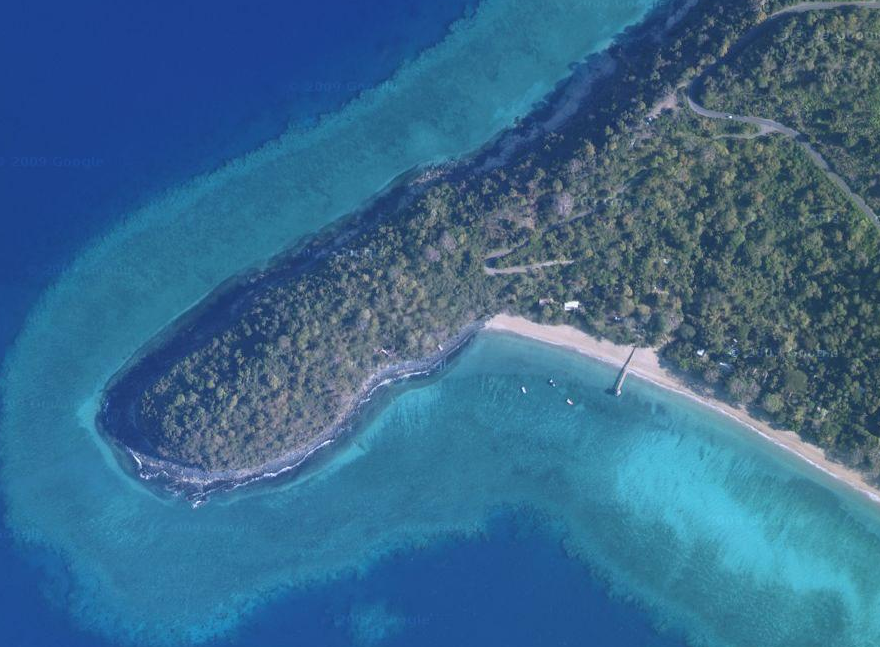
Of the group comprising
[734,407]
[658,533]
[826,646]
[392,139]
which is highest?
[392,139]

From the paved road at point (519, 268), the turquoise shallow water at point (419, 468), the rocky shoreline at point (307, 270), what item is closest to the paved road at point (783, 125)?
the rocky shoreline at point (307, 270)

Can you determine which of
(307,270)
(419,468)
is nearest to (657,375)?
(419,468)

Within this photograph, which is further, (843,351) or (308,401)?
(308,401)

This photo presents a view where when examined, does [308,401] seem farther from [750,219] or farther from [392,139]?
[750,219]

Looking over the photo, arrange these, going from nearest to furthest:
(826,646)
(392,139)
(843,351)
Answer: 1. (843,351)
2. (826,646)
3. (392,139)

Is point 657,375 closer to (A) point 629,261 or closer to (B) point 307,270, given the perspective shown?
(A) point 629,261

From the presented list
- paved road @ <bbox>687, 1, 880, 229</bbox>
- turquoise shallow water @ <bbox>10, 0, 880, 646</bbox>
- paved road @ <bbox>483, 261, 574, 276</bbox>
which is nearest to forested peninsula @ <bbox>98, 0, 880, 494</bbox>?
paved road @ <bbox>483, 261, 574, 276</bbox>

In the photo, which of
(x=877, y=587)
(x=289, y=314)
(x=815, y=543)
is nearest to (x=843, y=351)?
(x=815, y=543)

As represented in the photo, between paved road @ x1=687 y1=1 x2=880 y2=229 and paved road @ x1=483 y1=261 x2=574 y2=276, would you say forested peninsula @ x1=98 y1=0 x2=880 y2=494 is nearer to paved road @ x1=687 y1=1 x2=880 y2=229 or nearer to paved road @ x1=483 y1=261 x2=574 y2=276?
paved road @ x1=483 y1=261 x2=574 y2=276
